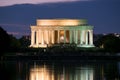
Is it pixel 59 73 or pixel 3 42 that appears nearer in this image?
pixel 59 73

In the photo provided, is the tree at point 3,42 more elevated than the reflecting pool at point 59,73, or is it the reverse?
the tree at point 3,42

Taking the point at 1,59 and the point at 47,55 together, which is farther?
the point at 47,55

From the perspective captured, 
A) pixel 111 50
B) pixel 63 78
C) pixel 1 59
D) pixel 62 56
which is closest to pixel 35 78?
pixel 63 78

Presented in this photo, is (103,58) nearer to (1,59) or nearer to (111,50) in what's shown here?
(1,59)

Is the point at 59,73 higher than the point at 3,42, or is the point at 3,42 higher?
the point at 3,42

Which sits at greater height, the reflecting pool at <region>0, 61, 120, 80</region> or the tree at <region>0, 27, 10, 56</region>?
the tree at <region>0, 27, 10, 56</region>

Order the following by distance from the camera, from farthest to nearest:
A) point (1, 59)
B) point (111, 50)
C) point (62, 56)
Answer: point (111, 50) < point (62, 56) < point (1, 59)

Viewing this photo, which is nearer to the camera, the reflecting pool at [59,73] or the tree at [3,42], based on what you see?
the reflecting pool at [59,73]

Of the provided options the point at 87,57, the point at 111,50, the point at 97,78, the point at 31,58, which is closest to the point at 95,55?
the point at 87,57

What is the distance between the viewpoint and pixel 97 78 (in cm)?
6384

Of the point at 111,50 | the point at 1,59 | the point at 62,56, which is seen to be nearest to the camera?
the point at 1,59

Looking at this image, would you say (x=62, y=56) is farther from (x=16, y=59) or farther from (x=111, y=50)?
(x=111, y=50)

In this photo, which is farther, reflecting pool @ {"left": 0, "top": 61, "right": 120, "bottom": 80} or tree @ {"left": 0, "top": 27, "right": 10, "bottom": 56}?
tree @ {"left": 0, "top": 27, "right": 10, "bottom": 56}

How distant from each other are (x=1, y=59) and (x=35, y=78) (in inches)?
2294
